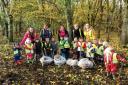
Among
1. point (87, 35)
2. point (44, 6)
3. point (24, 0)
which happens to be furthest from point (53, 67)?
point (24, 0)

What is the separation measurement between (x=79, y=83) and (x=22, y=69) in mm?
3597

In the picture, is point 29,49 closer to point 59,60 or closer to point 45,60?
point 45,60

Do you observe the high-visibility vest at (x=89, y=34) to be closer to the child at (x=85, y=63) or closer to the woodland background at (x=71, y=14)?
the child at (x=85, y=63)

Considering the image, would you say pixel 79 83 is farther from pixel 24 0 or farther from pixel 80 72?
pixel 24 0

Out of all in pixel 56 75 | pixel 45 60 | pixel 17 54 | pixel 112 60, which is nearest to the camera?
pixel 112 60

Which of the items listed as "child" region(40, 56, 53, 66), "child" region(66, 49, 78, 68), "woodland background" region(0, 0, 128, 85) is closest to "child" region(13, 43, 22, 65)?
"child" region(40, 56, 53, 66)

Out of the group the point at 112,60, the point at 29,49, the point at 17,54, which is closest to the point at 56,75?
the point at 112,60

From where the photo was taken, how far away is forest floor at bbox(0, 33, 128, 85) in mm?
12930

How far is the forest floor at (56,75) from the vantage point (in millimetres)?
12930

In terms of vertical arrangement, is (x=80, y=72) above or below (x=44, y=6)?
below

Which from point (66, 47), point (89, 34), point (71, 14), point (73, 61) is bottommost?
point (73, 61)

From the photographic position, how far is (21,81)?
1312 centimetres

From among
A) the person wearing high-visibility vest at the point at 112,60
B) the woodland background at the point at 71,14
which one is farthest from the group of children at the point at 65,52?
the woodland background at the point at 71,14

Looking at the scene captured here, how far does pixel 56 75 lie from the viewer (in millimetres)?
14141
